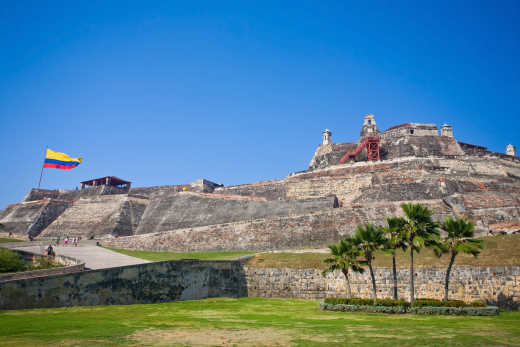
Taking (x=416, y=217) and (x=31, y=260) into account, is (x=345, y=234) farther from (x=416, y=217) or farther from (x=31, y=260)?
(x=31, y=260)

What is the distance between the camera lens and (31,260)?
85.5 ft

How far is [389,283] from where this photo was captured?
22.6 meters

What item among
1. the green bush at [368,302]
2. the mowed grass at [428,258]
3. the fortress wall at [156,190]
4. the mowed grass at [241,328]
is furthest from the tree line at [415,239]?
the fortress wall at [156,190]

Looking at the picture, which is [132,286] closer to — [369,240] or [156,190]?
[369,240]

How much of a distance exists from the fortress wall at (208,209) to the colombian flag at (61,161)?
36.1 ft

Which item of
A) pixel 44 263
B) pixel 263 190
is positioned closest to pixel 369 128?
pixel 263 190

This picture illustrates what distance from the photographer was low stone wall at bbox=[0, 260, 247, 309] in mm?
17906

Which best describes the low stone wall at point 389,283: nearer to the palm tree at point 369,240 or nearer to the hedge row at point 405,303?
the hedge row at point 405,303

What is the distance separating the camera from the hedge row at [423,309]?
1800cm

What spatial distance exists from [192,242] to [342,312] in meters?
19.6

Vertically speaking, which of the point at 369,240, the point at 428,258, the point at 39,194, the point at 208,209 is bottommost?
the point at 428,258

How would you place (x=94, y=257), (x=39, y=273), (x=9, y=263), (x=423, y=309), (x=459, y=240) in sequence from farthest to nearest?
(x=94, y=257) < (x=9, y=263) < (x=459, y=240) < (x=39, y=273) < (x=423, y=309)

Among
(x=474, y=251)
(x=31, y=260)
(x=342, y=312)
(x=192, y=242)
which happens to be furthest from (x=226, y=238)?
(x=474, y=251)

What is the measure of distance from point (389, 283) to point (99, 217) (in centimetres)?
3566
